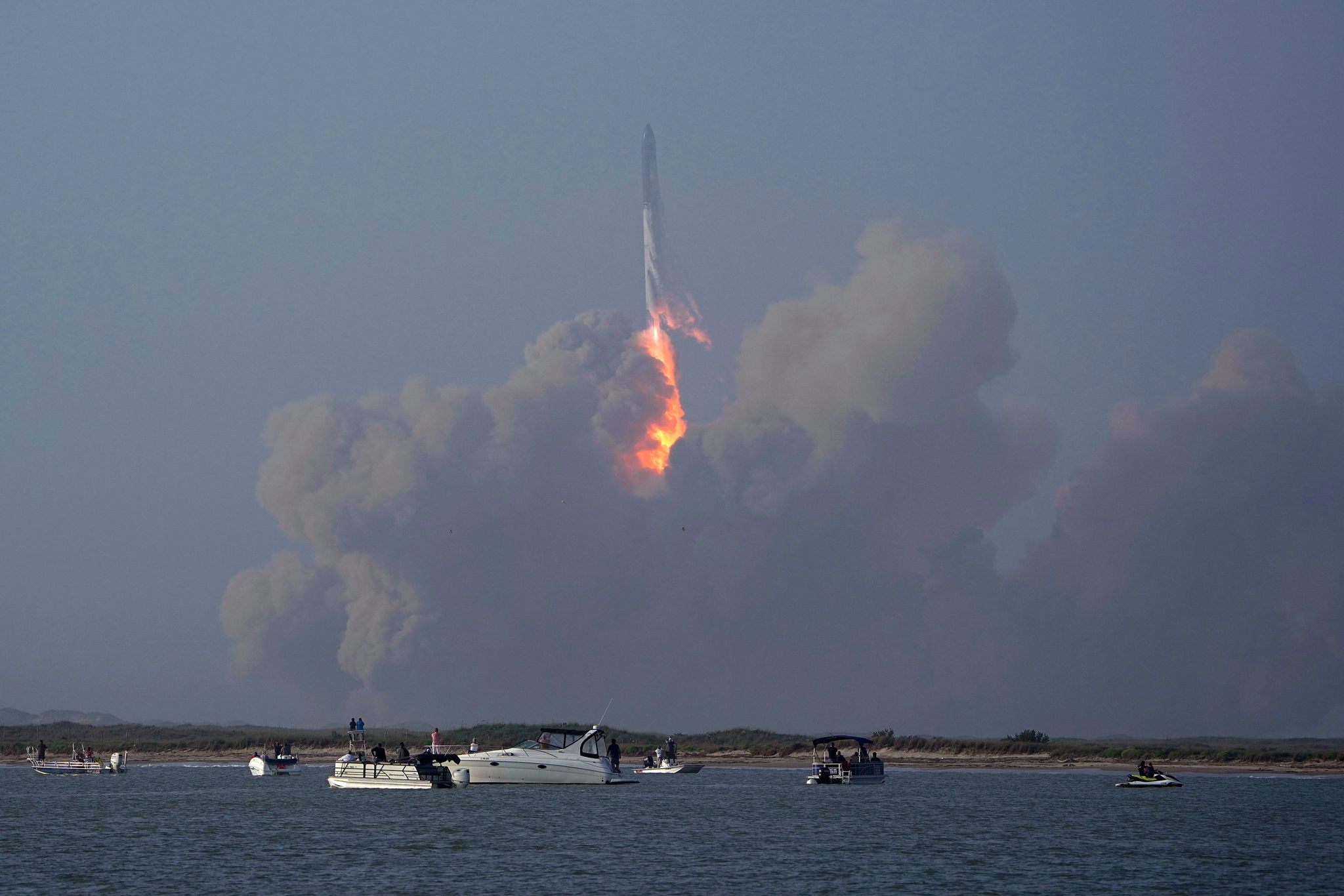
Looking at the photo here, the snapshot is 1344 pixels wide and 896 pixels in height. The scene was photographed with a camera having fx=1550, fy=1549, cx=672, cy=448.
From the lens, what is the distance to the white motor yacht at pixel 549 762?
89.7m

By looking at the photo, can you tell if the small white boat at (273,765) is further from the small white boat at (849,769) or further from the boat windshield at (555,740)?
the small white boat at (849,769)

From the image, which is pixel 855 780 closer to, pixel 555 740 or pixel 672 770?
pixel 672 770

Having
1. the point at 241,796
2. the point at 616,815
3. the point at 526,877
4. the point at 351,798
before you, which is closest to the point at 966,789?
the point at 616,815

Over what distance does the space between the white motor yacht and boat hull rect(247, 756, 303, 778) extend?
83.5 feet

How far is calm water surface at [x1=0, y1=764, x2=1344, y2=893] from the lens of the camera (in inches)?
2079

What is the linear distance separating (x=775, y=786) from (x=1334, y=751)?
170 ft

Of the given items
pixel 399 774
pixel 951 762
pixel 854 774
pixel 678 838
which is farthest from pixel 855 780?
pixel 951 762

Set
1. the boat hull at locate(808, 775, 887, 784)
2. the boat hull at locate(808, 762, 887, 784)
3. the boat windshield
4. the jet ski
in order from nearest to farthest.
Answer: the boat windshield → the jet ski → the boat hull at locate(808, 775, 887, 784) → the boat hull at locate(808, 762, 887, 784)

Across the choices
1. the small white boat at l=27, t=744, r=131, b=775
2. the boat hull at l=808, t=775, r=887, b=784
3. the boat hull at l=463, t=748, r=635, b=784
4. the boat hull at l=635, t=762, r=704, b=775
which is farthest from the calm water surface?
the small white boat at l=27, t=744, r=131, b=775

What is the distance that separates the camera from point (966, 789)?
96688 millimetres

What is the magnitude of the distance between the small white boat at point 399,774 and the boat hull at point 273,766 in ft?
67.6

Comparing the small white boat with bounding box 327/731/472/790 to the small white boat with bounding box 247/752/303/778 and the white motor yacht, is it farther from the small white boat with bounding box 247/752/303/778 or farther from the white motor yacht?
the small white boat with bounding box 247/752/303/778

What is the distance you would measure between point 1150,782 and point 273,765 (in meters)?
59.8

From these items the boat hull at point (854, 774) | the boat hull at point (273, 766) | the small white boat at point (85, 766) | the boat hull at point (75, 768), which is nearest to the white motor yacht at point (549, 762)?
the boat hull at point (854, 774)
